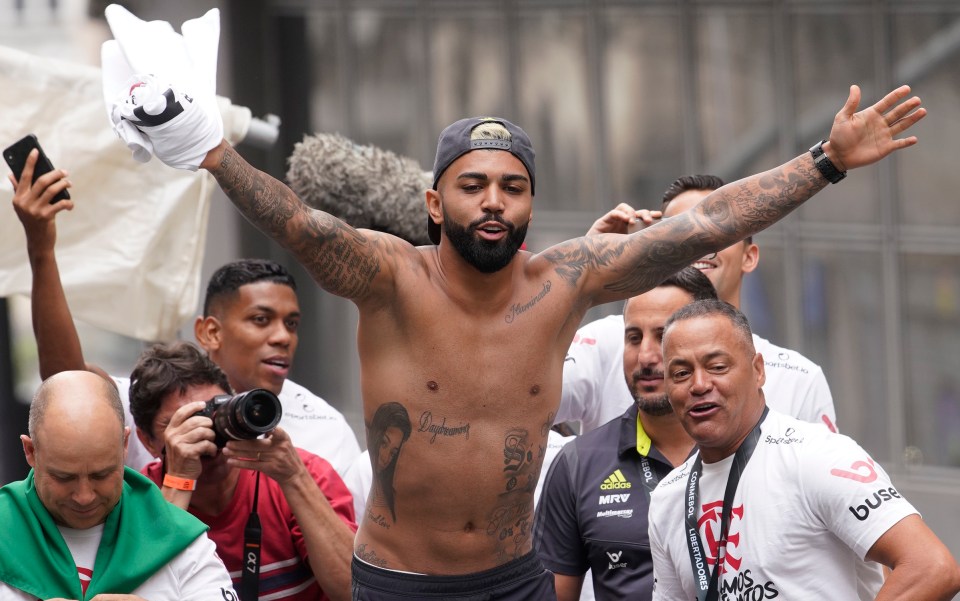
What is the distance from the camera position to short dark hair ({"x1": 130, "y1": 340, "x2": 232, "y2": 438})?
4.23 m

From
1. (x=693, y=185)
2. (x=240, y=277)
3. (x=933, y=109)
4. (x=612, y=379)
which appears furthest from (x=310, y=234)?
(x=933, y=109)

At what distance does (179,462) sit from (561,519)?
1.12m

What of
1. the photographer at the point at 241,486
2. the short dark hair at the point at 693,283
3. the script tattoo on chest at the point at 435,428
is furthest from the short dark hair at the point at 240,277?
the script tattoo on chest at the point at 435,428

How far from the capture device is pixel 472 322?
11.9 ft

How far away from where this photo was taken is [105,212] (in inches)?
198

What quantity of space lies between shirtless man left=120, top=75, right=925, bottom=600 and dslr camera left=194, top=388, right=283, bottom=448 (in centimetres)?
38

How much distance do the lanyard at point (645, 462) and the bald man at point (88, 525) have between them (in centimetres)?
126

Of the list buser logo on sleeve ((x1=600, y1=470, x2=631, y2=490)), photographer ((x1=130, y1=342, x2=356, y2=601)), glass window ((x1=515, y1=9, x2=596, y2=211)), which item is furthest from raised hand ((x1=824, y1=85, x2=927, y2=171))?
glass window ((x1=515, y1=9, x2=596, y2=211))

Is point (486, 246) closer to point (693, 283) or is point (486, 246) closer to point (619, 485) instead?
point (619, 485)

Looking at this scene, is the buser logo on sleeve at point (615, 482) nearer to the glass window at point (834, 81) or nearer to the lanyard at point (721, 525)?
the lanyard at point (721, 525)

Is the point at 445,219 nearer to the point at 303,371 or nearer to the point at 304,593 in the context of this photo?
the point at 304,593

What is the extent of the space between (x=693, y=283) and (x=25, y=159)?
207 cm

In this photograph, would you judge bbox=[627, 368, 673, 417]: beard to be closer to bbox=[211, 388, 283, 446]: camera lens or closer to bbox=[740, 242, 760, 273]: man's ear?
bbox=[740, 242, 760, 273]: man's ear

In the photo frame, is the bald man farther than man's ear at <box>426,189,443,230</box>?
No
